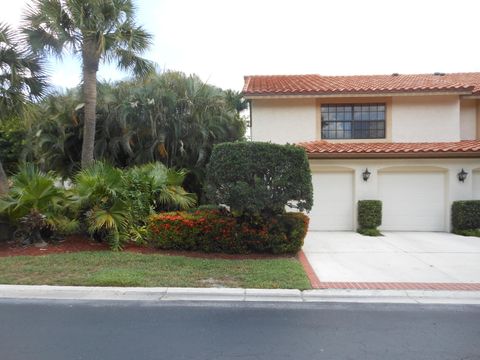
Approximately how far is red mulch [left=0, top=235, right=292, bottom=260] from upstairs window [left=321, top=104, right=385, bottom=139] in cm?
786

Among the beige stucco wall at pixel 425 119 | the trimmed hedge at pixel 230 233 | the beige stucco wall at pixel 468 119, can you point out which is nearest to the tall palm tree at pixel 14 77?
the trimmed hedge at pixel 230 233

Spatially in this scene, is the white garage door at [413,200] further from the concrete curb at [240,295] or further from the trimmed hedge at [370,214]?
the concrete curb at [240,295]

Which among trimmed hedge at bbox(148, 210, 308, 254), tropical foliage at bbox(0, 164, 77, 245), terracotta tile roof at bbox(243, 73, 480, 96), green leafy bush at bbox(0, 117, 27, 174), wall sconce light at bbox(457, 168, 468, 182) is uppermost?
terracotta tile roof at bbox(243, 73, 480, 96)

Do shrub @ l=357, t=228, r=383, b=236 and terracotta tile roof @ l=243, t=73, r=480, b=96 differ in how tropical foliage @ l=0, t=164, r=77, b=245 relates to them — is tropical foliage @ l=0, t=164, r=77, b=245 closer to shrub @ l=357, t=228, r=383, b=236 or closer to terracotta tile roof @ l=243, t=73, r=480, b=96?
terracotta tile roof @ l=243, t=73, r=480, b=96

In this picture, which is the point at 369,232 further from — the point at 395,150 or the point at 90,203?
the point at 90,203

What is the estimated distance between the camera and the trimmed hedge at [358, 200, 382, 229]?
1273 centimetres

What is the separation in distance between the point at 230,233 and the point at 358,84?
10017mm

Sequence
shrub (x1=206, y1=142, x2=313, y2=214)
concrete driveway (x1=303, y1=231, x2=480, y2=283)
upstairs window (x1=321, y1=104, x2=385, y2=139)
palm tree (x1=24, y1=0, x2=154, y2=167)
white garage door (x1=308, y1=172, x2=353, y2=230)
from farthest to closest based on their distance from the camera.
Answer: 1. upstairs window (x1=321, y1=104, x2=385, y2=139)
2. white garage door (x1=308, y1=172, x2=353, y2=230)
3. palm tree (x1=24, y1=0, x2=154, y2=167)
4. shrub (x1=206, y1=142, x2=313, y2=214)
5. concrete driveway (x1=303, y1=231, x2=480, y2=283)

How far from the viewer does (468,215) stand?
489 inches

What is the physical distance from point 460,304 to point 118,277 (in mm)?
5841

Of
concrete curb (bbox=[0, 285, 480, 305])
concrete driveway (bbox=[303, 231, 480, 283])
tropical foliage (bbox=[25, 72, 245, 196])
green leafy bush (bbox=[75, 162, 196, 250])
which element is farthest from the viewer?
tropical foliage (bbox=[25, 72, 245, 196])

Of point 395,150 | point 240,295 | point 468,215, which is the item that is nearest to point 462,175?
point 468,215

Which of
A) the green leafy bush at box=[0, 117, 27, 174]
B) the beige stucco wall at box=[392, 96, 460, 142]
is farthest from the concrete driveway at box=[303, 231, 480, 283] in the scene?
the green leafy bush at box=[0, 117, 27, 174]

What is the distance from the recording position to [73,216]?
34.4 ft
